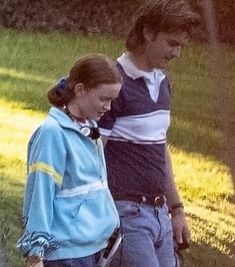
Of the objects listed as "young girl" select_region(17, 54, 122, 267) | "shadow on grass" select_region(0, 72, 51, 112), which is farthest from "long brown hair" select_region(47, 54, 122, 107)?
"shadow on grass" select_region(0, 72, 51, 112)

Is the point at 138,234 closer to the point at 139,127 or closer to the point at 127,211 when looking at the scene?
the point at 127,211

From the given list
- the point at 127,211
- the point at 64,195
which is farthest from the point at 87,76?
the point at 127,211

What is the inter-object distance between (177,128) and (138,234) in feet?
14.9

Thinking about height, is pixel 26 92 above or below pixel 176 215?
below

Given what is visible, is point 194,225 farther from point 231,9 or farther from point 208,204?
point 231,9

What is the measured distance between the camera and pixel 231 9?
9672mm

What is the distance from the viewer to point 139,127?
10.9ft

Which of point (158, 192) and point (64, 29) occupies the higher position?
point (158, 192)

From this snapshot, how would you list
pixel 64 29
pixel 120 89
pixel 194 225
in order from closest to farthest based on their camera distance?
pixel 120 89, pixel 194 225, pixel 64 29

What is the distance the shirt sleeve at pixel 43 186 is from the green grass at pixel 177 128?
6.04 feet

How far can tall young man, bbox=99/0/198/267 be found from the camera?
330 centimetres

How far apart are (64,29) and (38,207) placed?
26.2ft

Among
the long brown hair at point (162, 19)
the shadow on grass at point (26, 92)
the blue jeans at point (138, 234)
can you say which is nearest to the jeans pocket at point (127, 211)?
the blue jeans at point (138, 234)

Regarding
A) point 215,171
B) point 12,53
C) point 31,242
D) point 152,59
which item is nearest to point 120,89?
point 152,59
